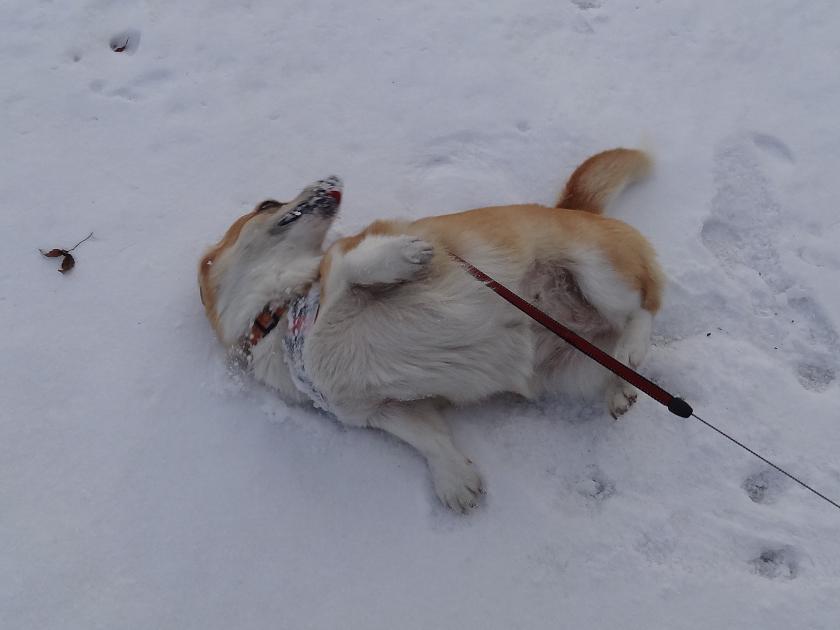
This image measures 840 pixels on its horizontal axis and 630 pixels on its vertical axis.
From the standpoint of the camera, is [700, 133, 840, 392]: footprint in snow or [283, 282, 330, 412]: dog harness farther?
[700, 133, 840, 392]: footprint in snow

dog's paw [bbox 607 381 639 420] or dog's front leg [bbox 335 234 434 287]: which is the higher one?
dog's front leg [bbox 335 234 434 287]

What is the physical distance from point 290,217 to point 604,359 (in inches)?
49.2

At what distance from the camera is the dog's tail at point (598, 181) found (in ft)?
8.68

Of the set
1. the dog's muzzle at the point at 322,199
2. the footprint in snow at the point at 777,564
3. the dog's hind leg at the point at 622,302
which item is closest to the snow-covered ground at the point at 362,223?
the footprint in snow at the point at 777,564

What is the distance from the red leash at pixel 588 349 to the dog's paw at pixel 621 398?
7.2 inches

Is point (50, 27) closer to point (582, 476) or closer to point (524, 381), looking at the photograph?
point (524, 381)

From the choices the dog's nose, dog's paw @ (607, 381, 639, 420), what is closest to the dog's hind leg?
dog's paw @ (607, 381, 639, 420)

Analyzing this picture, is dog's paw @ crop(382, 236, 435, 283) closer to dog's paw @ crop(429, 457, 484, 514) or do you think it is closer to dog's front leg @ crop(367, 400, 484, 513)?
dog's front leg @ crop(367, 400, 484, 513)

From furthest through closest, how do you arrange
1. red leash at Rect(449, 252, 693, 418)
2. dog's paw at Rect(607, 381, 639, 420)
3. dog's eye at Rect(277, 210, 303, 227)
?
1. dog's eye at Rect(277, 210, 303, 227)
2. dog's paw at Rect(607, 381, 639, 420)
3. red leash at Rect(449, 252, 693, 418)

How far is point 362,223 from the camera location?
2.84 meters

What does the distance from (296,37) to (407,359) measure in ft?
6.82

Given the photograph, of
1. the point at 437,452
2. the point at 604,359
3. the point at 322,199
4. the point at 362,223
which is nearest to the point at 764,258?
the point at 604,359

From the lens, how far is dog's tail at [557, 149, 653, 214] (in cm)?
265

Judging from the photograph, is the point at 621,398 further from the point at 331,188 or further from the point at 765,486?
the point at 331,188
